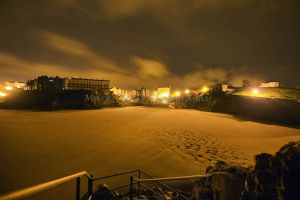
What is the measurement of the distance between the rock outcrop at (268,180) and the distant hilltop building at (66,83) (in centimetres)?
8152

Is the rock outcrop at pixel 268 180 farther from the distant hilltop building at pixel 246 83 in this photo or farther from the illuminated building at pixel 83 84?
the illuminated building at pixel 83 84

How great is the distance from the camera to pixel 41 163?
1184 cm

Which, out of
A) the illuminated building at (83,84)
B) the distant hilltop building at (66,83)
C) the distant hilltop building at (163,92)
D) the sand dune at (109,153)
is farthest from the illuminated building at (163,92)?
the sand dune at (109,153)

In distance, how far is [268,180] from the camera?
333 centimetres

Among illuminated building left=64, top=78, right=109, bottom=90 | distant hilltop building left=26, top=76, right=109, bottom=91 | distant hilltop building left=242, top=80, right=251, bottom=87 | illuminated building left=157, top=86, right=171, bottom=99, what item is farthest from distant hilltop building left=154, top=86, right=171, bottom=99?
distant hilltop building left=242, top=80, right=251, bottom=87

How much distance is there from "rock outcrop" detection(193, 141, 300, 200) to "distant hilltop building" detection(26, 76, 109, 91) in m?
81.5

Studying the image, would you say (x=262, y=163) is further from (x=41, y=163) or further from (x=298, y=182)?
(x=41, y=163)

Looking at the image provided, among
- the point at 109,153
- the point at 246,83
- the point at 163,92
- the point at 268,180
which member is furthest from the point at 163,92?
the point at 268,180

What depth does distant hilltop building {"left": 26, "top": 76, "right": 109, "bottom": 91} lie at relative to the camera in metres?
86.4

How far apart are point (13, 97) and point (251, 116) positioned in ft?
255

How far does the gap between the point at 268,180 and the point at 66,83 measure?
98.5 m

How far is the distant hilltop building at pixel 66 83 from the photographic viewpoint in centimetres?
8638

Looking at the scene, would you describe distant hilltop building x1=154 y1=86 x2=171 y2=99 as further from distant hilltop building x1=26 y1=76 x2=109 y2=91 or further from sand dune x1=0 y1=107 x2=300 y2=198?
sand dune x1=0 y1=107 x2=300 y2=198

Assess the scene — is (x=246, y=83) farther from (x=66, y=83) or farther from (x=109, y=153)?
(x=66, y=83)
